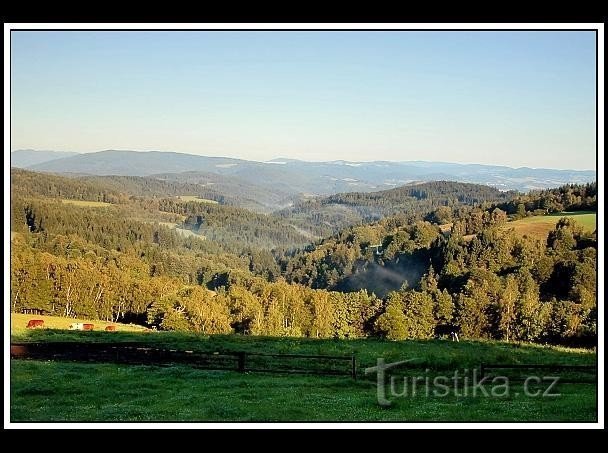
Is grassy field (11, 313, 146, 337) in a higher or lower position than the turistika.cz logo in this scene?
higher

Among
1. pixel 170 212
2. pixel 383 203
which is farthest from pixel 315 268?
pixel 170 212

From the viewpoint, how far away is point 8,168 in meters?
5.16

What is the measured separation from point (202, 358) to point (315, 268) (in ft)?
5.89

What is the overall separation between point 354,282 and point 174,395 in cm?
256

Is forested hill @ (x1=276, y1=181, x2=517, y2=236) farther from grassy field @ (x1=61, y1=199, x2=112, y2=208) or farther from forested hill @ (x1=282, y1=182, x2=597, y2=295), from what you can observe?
grassy field @ (x1=61, y1=199, x2=112, y2=208)

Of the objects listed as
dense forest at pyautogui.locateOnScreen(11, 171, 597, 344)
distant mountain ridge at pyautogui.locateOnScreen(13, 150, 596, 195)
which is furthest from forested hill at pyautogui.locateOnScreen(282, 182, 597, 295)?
distant mountain ridge at pyautogui.locateOnScreen(13, 150, 596, 195)

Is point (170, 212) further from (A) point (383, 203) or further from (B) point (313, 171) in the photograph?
(A) point (383, 203)

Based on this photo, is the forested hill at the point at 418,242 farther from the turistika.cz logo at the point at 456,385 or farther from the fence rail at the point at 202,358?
the turistika.cz logo at the point at 456,385

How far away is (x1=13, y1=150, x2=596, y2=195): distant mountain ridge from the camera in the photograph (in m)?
7.37

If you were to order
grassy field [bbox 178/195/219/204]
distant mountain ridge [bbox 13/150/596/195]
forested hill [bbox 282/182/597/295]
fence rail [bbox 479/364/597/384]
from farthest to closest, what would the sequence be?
grassy field [bbox 178/195/219/204] < forested hill [bbox 282/182/597/295] < distant mountain ridge [bbox 13/150/596/195] < fence rail [bbox 479/364/597/384]

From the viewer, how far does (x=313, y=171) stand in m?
7.70

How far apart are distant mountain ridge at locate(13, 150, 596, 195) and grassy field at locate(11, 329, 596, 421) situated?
1.99m

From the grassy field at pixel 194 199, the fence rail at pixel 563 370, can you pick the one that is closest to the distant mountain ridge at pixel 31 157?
the grassy field at pixel 194 199

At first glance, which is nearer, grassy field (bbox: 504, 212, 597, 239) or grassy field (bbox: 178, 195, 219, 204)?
grassy field (bbox: 504, 212, 597, 239)
